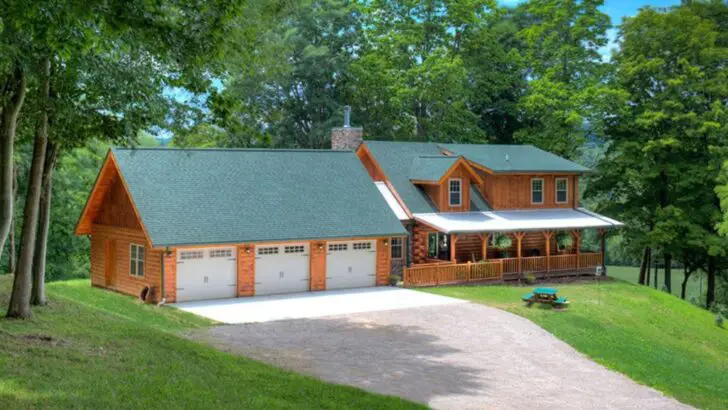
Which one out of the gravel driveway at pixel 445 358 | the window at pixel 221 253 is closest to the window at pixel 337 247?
the window at pixel 221 253

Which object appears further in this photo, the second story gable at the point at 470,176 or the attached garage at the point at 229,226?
the second story gable at the point at 470,176

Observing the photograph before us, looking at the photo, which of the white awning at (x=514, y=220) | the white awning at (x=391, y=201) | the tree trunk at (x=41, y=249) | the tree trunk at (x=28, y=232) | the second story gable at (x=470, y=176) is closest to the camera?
the tree trunk at (x=28, y=232)

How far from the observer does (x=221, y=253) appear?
27.0 meters

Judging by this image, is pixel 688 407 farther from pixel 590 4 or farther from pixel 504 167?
pixel 590 4

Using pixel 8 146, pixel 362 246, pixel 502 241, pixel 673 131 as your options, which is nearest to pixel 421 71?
pixel 673 131

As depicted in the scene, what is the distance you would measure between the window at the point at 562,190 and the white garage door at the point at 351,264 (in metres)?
11.4

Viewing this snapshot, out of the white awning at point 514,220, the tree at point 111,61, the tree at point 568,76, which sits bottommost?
the white awning at point 514,220

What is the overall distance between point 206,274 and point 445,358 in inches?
434

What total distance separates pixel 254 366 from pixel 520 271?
67.7 feet

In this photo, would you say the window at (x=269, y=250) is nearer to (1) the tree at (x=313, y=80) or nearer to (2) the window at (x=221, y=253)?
(2) the window at (x=221, y=253)

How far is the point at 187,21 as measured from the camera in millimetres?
12211

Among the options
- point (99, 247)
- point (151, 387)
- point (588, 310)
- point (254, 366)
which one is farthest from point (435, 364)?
point (99, 247)

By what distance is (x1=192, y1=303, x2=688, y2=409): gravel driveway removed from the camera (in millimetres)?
15086

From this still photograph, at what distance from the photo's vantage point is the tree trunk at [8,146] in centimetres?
1373
